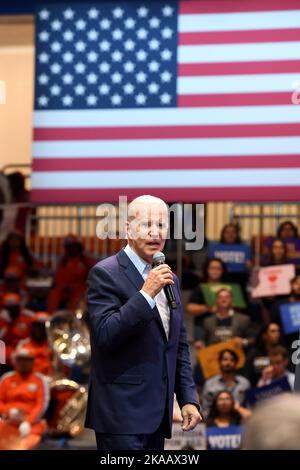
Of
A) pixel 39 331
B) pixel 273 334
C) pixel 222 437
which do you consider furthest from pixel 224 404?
pixel 39 331

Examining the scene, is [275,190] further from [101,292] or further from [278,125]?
[101,292]

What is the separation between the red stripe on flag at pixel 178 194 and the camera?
837 centimetres

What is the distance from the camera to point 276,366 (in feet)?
31.8

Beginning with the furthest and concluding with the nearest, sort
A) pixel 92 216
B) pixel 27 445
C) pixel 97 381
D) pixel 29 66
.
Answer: pixel 29 66 < pixel 92 216 < pixel 27 445 < pixel 97 381

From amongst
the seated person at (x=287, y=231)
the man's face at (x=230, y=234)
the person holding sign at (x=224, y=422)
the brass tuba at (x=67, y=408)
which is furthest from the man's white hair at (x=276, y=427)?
the seated person at (x=287, y=231)

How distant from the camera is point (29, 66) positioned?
16688 mm

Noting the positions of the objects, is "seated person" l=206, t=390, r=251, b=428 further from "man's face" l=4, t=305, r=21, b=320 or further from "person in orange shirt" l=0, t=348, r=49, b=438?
"man's face" l=4, t=305, r=21, b=320

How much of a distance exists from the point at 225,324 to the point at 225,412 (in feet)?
3.95

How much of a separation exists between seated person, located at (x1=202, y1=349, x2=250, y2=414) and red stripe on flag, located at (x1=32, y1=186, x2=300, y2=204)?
2028mm

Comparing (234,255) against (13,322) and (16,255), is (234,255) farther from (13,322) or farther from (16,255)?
(16,255)

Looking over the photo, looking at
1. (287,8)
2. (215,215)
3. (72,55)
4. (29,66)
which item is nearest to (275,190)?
(287,8)

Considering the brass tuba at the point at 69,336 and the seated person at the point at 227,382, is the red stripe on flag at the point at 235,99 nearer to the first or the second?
the seated person at the point at 227,382

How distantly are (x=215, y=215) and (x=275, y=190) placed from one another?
6.21 m

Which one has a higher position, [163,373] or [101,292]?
[101,292]
